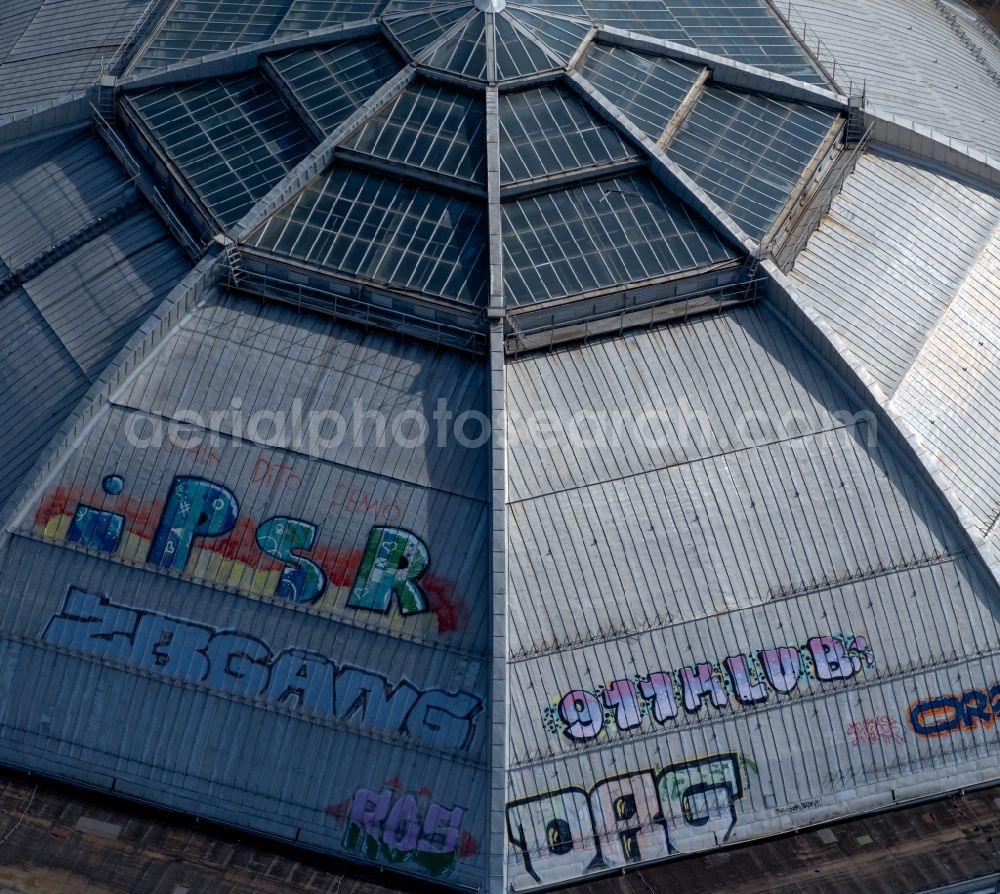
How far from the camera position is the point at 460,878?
63.3 m

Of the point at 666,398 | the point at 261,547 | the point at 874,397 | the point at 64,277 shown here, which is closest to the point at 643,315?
the point at 666,398

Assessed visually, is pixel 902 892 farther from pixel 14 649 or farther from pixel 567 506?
pixel 14 649

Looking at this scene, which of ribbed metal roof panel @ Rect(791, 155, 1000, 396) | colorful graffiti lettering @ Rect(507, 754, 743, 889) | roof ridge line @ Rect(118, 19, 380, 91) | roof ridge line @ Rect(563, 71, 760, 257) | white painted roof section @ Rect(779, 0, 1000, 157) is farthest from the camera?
white painted roof section @ Rect(779, 0, 1000, 157)

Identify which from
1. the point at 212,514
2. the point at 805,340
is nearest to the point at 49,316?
the point at 212,514

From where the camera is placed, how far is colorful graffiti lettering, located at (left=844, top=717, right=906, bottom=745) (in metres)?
65.2

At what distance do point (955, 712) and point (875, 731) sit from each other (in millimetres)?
3790

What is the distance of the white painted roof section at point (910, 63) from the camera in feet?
256

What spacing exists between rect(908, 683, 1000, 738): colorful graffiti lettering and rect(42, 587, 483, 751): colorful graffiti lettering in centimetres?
1980

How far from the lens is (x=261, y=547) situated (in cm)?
6519

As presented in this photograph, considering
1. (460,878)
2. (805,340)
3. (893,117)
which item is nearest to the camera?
(460,878)

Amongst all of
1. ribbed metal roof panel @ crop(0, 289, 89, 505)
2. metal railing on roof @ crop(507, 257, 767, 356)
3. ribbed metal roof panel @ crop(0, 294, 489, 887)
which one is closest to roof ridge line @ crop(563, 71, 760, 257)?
metal railing on roof @ crop(507, 257, 767, 356)

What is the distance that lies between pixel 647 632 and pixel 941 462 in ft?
53.6

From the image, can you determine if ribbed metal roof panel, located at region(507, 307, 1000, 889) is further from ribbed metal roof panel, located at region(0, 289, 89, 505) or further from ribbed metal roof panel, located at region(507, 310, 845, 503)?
ribbed metal roof panel, located at region(0, 289, 89, 505)

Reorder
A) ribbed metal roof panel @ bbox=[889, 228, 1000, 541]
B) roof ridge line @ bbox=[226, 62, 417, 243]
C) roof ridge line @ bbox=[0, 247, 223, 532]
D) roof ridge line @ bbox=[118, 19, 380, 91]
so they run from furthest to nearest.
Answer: roof ridge line @ bbox=[118, 19, 380, 91]
ribbed metal roof panel @ bbox=[889, 228, 1000, 541]
roof ridge line @ bbox=[226, 62, 417, 243]
roof ridge line @ bbox=[0, 247, 223, 532]
